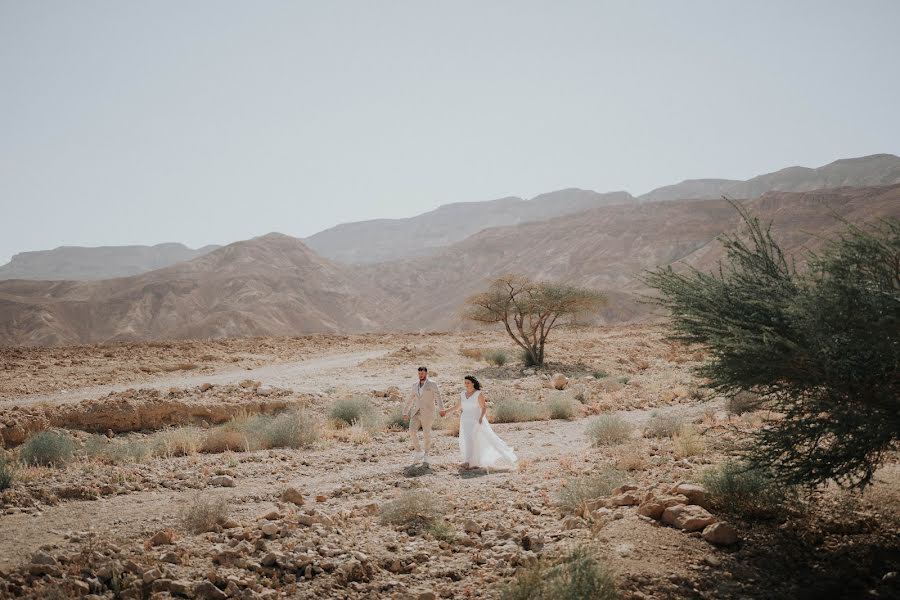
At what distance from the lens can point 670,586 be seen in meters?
5.15

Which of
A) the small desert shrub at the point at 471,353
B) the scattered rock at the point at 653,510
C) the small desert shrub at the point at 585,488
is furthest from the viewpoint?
the small desert shrub at the point at 471,353

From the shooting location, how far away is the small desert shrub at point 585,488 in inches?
278

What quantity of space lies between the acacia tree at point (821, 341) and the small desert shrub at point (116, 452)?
8861mm

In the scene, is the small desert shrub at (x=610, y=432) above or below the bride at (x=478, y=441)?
below

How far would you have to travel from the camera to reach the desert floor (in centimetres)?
534

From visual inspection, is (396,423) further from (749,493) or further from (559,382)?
(749,493)

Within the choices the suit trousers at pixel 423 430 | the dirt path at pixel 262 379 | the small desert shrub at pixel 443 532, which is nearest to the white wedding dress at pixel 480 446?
the suit trousers at pixel 423 430

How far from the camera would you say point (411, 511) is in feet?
22.4

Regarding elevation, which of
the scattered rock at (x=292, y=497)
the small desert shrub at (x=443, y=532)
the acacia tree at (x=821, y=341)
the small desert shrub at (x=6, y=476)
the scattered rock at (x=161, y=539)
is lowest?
the small desert shrub at (x=443, y=532)

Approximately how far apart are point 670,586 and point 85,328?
76.9 m

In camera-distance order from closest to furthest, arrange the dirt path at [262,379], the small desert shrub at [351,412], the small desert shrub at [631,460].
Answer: the small desert shrub at [631,460], the small desert shrub at [351,412], the dirt path at [262,379]

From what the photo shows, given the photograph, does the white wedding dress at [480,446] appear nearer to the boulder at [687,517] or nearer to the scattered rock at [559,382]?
the boulder at [687,517]

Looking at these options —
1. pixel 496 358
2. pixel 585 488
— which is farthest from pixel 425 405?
pixel 496 358

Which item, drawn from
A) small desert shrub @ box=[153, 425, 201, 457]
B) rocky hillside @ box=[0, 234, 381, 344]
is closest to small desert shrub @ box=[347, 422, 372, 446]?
small desert shrub @ box=[153, 425, 201, 457]
